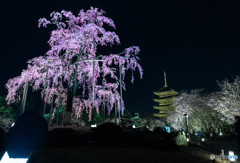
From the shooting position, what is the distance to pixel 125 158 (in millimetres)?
4793

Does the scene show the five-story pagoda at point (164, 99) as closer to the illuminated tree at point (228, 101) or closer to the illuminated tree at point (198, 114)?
the illuminated tree at point (198, 114)

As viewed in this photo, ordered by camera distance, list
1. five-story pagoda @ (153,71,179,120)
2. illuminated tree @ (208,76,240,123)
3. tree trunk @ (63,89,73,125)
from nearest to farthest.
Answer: tree trunk @ (63,89,73,125), illuminated tree @ (208,76,240,123), five-story pagoda @ (153,71,179,120)

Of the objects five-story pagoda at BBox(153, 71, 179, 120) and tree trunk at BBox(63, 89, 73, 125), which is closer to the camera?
tree trunk at BBox(63, 89, 73, 125)

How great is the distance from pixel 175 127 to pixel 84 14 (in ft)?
86.9

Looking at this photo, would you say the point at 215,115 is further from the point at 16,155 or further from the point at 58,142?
the point at 16,155

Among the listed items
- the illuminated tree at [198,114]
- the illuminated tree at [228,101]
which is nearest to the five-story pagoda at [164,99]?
the illuminated tree at [198,114]

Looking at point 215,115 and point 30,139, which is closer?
point 30,139

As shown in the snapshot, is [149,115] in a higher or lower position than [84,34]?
lower

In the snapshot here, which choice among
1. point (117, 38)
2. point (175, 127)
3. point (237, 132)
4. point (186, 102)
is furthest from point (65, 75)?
point (175, 127)

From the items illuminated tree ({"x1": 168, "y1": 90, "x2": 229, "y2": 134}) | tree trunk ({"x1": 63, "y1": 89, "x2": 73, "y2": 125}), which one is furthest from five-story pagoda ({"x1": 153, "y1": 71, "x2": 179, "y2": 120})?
tree trunk ({"x1": 63, "y1": 89, "x2": 73, "y2": 125})

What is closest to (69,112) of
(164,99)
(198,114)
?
(198,114)

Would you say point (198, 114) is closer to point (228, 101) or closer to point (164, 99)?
point (228, 101)

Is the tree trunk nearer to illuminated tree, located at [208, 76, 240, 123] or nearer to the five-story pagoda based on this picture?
illuminated tree, located at [208, 76, 240, 123]

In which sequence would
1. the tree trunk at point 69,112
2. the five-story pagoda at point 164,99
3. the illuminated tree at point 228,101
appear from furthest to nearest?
the five-story pagoda at point 164,99 → the illuminated tree at point 228,101 → the tree trunk at point 69,112
